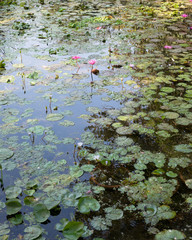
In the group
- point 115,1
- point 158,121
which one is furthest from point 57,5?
point 158,121

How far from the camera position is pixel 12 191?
1.61m

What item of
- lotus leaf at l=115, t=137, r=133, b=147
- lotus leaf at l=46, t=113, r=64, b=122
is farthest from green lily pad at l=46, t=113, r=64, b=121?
lotus leaf at l=115, t=137, r=133, b=147

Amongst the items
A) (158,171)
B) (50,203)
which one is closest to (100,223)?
(50,203)

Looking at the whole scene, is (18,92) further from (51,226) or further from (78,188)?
(51,226)

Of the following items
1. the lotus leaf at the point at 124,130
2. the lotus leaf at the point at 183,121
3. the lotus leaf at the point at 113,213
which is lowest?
the lotus leaf at the point at 113,213

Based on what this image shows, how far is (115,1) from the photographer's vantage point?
794 cm

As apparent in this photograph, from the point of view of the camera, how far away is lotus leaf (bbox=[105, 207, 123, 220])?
145 centimetres

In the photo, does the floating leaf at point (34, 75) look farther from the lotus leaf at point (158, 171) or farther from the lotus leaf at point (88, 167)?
the lotus leaf at point (158, 171)

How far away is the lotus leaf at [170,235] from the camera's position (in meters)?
1.32

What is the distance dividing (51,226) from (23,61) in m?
2.74

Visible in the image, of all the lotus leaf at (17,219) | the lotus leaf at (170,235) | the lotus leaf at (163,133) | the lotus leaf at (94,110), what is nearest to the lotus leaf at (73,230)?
the lotus leaf at (17,219)

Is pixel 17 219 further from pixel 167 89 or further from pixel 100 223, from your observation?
pixel 167 89

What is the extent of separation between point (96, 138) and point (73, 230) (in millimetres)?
879

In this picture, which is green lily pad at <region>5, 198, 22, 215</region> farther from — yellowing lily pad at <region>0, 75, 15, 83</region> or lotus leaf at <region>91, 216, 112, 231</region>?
yellowing lily pad at <region>0, 75, 15, 83</region>
